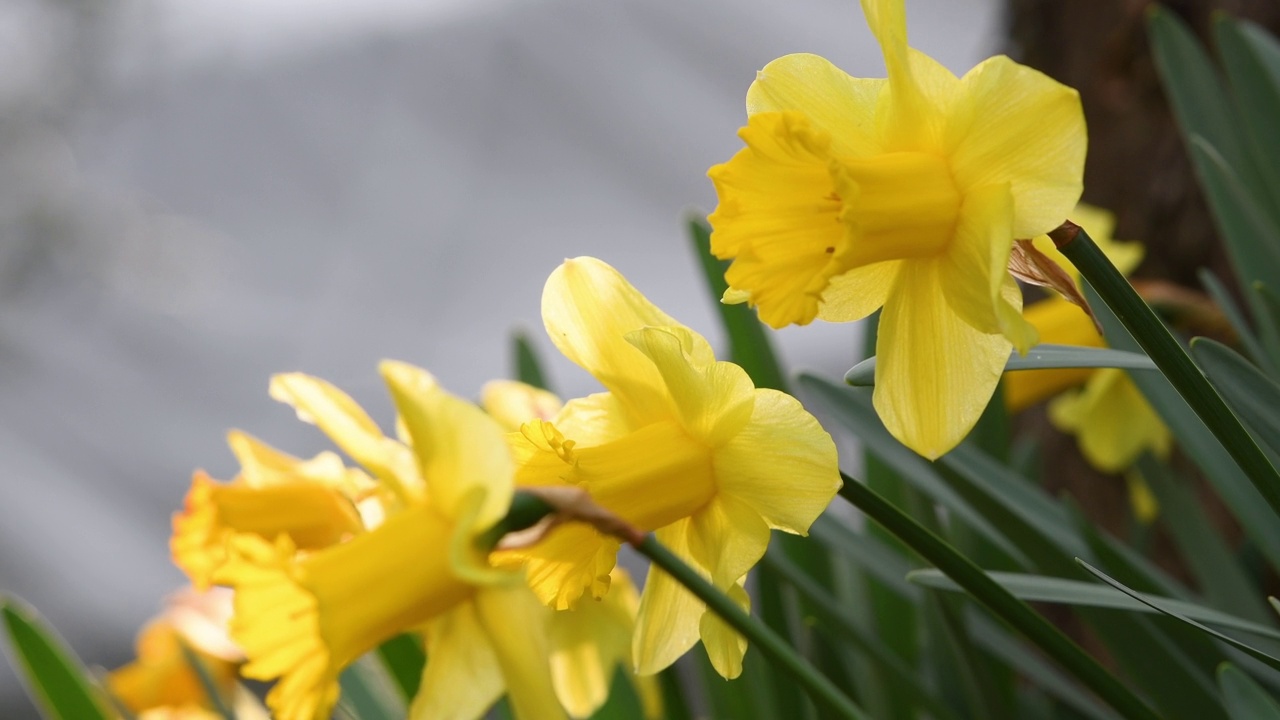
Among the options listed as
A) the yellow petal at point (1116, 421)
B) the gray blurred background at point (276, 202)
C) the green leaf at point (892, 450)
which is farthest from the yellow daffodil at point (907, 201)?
the gray blurred background at point (276, 202)

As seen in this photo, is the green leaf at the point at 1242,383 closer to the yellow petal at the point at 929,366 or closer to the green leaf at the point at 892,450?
the yellow petal at the point at 929,366

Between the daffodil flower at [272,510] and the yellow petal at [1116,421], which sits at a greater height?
the daffodil flower at [272,510]

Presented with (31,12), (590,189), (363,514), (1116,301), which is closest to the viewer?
(1116,301)

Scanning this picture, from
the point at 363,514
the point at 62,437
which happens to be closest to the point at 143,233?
the point at 62,437

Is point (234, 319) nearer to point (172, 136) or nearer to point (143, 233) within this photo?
point (143, 233)

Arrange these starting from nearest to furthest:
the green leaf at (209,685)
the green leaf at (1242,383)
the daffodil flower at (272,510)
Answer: the green leaf at (1242,383) < the daffodil flower at (272,510) < the green leaf at (209,685)
